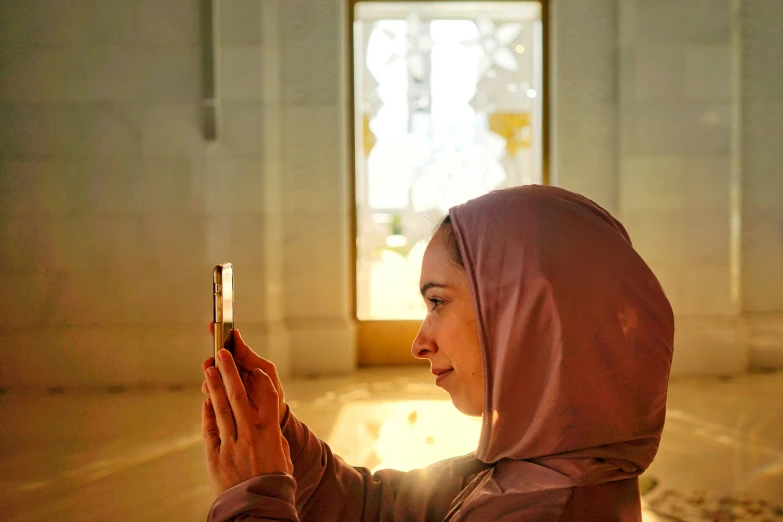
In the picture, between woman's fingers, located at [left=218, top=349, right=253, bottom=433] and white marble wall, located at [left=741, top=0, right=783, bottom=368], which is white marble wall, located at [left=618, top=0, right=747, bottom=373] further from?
woman's fingers, located at [left=218, top=349, right=253, bottom=433]

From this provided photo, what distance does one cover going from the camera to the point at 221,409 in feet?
3.36

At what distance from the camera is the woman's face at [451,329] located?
3.85ft

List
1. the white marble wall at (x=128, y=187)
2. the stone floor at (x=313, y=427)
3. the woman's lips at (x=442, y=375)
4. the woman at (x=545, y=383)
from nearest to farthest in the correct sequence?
the woman at (x=545, y=383)
the woman's lips at (x=442, y=375)
the stone floor at (x=313, y=427)
the white marble wall at (x=128, y=187)

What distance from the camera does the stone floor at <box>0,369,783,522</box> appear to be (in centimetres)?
307

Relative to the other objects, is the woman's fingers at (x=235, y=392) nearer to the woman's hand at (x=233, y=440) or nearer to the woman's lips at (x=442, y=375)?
the woman's hand at (x=233, y=440)

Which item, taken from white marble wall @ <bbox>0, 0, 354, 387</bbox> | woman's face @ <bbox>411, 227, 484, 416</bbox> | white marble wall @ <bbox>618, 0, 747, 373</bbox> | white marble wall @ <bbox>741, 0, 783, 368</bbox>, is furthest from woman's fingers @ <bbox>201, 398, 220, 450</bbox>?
white marble wall @ <bbox>741, 0, 783, 368</bbox>

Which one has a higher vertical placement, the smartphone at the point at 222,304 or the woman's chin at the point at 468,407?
the smartphone at the point at 222,304

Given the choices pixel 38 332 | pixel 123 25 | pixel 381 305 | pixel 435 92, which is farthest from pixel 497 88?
pixel 38 332

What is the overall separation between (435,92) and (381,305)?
70.8 inches

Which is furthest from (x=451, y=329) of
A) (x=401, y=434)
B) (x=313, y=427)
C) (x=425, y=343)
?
(x=313, y=427)

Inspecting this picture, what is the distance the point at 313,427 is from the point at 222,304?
123 inches

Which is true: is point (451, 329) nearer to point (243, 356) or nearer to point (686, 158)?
point (243, 356)

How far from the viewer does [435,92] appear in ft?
19.4

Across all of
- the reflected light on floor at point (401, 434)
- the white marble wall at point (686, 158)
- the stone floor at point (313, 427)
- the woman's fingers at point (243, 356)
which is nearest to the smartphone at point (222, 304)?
the woman's fingers at point (243, 356)
